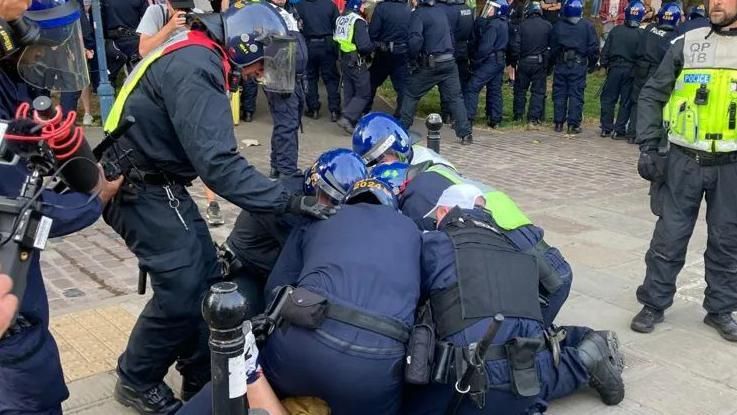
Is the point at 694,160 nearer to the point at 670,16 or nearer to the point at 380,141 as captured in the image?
the point at 380,141

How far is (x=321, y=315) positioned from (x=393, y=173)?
5.22 ft

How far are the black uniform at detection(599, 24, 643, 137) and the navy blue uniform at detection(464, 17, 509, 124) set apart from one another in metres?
1.47

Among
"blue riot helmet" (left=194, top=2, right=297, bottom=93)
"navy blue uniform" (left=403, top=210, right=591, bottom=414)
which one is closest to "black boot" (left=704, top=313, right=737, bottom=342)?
"navy blue uniform" (left=403, top=210, right=591, bottom=414)

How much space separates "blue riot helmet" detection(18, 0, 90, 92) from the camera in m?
2.76

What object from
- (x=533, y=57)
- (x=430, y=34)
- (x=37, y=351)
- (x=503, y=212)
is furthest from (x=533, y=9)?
(x=37, y=351)

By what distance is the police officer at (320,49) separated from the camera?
11.0 m

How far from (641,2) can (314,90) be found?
4.85 metres

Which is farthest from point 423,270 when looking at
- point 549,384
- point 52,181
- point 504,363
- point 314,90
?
point 314,90

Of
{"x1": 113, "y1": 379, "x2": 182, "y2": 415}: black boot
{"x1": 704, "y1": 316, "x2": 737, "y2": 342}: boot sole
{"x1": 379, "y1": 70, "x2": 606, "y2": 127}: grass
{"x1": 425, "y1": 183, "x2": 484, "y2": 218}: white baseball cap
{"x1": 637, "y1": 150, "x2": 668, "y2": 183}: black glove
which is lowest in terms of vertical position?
{"x1": 379, "y1": 70, "x2": 606, "y2": 127}: grass

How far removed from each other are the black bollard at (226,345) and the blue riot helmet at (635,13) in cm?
990

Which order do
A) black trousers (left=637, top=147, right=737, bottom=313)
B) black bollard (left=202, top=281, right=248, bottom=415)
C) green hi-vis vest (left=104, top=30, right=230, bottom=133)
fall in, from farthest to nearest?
1. black trousers (left=637, top=147, right=737, bottom=313)
2. green hi-vis vest (left=104, top=30, right=230, bottom=133)
3. black bollard (left=202, top=281, right=248, bottom=415)

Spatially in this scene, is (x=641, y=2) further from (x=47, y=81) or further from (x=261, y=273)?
(x=47, y=81)

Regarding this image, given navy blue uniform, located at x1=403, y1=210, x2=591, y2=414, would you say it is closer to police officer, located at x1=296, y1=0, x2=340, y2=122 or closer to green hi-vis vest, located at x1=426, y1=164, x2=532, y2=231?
green hi-vis vest, located at x1=426, y1=164, x2=532, y2=231

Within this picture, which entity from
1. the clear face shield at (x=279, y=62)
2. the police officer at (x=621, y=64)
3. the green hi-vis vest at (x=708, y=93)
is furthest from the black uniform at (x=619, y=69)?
the clear face shield at (x=279, y=62)
